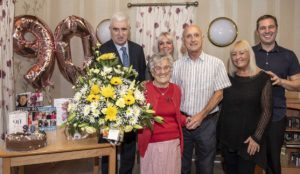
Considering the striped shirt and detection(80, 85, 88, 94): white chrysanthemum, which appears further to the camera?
the striped shirt

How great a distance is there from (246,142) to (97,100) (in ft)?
3.83

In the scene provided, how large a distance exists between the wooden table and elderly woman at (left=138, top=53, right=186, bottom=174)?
246mm

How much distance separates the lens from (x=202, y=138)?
8.04 ft

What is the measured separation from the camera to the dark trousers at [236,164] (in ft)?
7.55

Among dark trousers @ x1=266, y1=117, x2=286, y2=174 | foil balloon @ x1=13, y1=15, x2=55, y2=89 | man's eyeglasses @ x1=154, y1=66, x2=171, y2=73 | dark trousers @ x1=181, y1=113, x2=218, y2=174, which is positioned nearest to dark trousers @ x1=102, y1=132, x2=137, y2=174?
dark trousers @ x1=181, y1=113, x2=218, y2=174

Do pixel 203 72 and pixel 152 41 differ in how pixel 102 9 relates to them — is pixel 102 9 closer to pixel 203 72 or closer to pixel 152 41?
pixel 152 41

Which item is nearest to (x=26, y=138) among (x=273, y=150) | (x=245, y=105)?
(x=245, y=105)

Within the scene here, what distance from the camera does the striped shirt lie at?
7.97ft

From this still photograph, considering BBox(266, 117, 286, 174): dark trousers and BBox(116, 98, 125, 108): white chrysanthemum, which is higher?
BBox(116, 98, 125, 108): white chrysanthemum

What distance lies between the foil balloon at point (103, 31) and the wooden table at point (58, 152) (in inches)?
69.0

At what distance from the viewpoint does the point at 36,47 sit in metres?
3.32

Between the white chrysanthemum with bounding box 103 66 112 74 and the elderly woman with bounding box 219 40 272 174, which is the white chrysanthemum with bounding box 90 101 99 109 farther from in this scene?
the elderly woman with bounding box 219 40 272 174

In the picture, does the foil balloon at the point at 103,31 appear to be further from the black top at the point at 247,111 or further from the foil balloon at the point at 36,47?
the black top at the point at 247,111

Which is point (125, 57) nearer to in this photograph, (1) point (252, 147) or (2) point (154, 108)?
(2) point (154, 108)
